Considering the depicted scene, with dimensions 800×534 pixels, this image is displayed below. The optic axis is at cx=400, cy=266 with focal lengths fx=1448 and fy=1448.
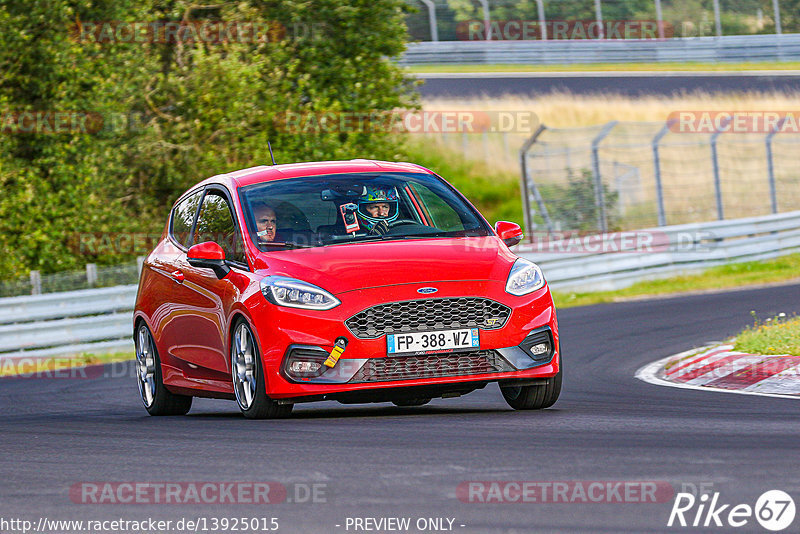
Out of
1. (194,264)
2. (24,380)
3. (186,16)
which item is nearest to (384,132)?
(186,16)

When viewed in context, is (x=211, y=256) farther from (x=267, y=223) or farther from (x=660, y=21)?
(x=660, y=21)

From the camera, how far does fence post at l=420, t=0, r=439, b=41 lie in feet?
145

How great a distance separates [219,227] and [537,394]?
2.58 m

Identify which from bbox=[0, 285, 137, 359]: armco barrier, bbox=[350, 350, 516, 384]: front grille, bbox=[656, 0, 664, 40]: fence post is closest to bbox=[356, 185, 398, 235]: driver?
bbox=[350, 350, 516, 384]: front grille

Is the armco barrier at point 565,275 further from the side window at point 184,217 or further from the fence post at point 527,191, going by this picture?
the side window at point 184,217

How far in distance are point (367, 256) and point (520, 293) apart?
969 mm

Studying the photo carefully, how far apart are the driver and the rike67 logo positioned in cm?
425

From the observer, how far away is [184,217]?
11.1 meters

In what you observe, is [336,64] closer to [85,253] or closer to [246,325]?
[85,253]

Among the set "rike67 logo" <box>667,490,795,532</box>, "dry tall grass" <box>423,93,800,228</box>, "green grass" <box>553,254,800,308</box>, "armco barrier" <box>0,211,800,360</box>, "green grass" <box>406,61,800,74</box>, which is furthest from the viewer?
"green grass" <box>406,61,800,74</box>

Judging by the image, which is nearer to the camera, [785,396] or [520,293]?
[520,293]

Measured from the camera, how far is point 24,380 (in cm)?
1644

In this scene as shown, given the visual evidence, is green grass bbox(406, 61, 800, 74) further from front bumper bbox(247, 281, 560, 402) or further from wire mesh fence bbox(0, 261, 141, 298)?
front bumper bbox(247, 281, 560, 402)

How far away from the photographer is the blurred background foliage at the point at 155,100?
24.0 meters
